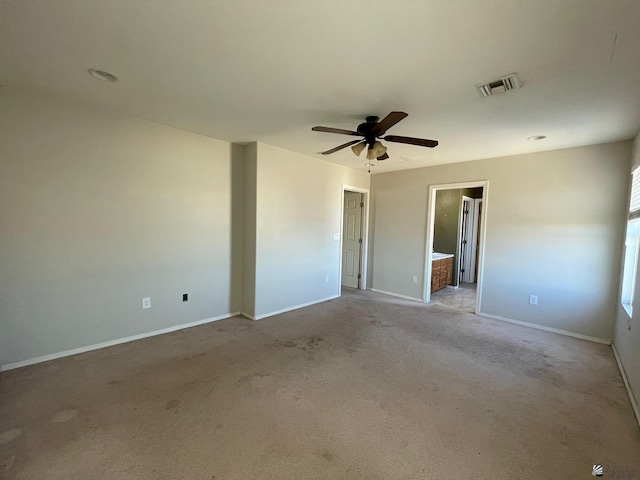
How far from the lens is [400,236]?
5309mm

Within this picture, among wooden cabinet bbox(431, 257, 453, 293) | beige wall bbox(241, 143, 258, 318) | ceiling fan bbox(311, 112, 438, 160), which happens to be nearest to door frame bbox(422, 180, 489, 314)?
wooden cabinet bbox(431, 257, 453, 293)

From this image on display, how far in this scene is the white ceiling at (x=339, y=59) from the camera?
144 cm

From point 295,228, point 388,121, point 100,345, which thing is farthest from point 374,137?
point 100,345

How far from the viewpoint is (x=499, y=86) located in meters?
2.10

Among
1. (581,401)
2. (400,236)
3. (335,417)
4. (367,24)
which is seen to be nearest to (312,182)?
(400,236)

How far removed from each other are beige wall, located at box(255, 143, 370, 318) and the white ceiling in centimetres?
115

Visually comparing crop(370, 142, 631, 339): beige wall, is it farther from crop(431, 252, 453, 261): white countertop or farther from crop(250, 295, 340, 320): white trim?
crop(250, 295, 340, 320): white trim

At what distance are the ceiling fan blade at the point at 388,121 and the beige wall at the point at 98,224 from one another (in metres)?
2.22

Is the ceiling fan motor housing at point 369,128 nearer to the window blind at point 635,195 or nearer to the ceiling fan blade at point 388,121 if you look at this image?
the ceiling fan blade at point 388,121

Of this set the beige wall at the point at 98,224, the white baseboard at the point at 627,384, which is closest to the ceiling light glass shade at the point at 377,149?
the beige wall at the point at 98,224

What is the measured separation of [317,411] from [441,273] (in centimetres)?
467

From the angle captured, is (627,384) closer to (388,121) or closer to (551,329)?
(551,329)

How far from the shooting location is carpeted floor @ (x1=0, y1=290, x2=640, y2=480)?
161 centimetres
